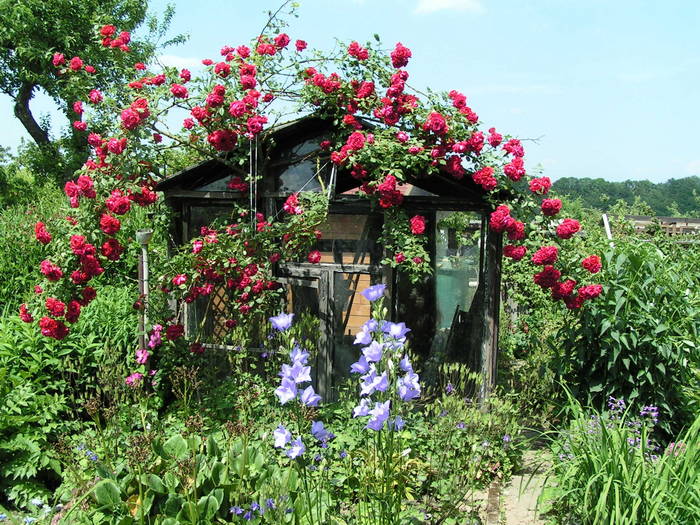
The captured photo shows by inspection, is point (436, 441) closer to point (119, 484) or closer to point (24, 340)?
point (119, 484)

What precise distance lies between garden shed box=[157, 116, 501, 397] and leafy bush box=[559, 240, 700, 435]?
0.99 meters

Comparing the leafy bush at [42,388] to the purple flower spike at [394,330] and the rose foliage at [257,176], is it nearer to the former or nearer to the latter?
the rose foliage at [257,176]

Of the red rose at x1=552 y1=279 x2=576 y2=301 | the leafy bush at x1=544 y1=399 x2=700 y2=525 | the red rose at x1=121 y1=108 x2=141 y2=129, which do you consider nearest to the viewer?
the leafy bush at x1=544 y1=399 x2=700 y2=525

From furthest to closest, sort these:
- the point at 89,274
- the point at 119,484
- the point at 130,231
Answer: the point at 130,231
the point at 89,274
the point at 119,484

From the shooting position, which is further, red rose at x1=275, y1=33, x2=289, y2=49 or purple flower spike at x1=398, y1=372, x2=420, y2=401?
red rose at x1=275, y1=33, x2=289, y2=49

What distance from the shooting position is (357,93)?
229 inches

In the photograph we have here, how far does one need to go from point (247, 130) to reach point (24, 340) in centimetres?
269

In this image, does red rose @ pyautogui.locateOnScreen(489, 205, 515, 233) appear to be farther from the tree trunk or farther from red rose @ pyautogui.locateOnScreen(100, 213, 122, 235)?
the tree trunk

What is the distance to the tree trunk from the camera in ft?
56.6

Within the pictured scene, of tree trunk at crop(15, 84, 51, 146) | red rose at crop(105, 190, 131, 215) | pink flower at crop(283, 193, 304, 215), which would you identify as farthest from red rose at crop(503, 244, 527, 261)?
tree trunk at crop(15, 84, 51, 146)

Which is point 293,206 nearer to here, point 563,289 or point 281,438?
point 563,289

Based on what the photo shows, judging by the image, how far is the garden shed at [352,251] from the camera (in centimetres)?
573

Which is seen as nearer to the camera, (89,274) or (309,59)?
(89,274)

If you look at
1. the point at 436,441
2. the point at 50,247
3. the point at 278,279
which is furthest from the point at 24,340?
the point at 436,441
